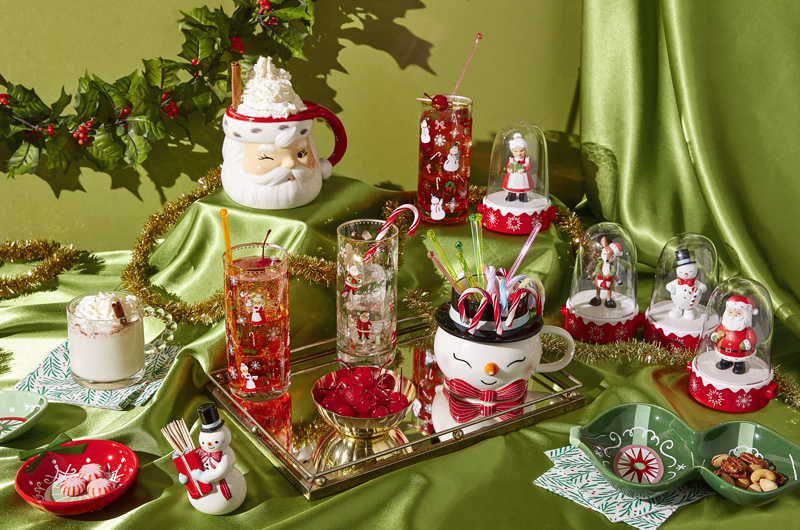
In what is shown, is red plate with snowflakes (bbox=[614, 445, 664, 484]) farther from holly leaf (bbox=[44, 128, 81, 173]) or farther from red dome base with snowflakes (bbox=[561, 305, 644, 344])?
holly leaf (bbox=[44, 128, 81, 173])

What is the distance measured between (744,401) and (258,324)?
799 millimetres

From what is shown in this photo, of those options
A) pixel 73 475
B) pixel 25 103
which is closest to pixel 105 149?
pixel 25 103

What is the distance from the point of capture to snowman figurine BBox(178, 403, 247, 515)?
1043 millimetres

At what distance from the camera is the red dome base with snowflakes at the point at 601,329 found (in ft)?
5.09

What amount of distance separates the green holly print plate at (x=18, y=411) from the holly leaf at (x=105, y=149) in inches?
23.3

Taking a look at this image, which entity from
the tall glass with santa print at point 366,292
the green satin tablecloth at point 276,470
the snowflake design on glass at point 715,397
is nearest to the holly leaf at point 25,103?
the green satin tablecloth at point 276,470

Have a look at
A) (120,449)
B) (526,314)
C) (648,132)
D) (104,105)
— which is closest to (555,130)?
(648,132)

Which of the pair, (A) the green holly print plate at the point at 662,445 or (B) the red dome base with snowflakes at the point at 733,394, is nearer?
(A) the green holly print plate at the point at 662,445

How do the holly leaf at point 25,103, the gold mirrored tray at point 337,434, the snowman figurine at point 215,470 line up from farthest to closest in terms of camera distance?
the holly leaf at point 25,103 < the gold mirrored tray at point 337,434 < the snowman figurine at point 215,470

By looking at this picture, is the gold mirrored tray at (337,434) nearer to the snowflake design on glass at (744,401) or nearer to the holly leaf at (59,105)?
the snowflake design on glass at (744,401)

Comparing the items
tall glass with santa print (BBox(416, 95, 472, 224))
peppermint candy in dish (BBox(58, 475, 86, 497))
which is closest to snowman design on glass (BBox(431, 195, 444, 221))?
tall glass with santa print (BBox(416, 95, 472, 224))

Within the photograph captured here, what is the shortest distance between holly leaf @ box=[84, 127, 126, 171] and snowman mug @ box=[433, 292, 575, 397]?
33.6 inches

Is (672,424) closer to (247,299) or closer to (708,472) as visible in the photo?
(708,472)

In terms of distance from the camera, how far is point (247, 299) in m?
1.25
